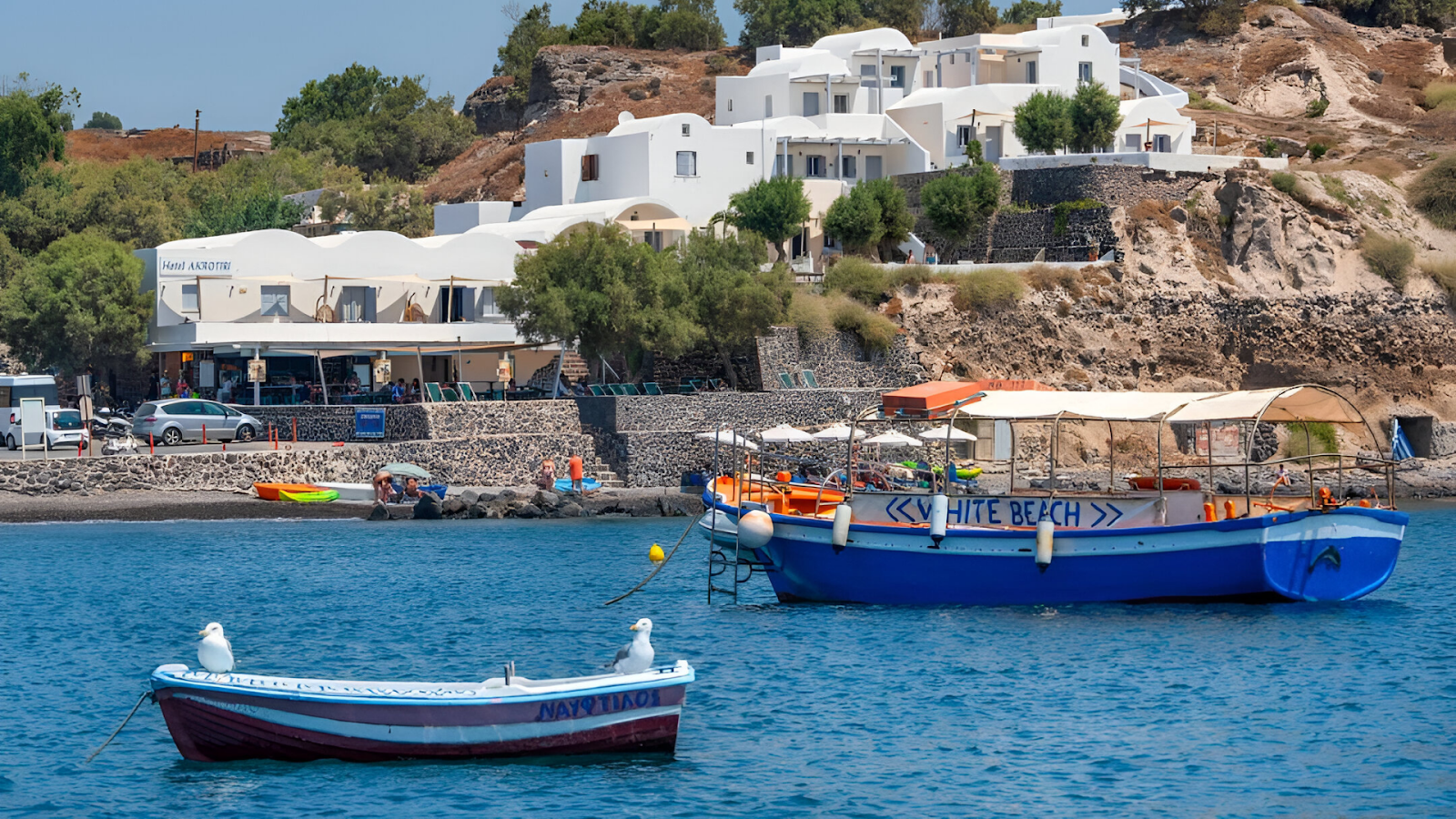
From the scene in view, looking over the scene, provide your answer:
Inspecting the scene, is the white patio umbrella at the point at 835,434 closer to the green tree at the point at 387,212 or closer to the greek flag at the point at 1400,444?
the greek flag at the point at 1400,444

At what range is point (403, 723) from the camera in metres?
16.9

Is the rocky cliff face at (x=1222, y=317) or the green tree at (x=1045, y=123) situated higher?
the green tree at (x=1045, y=123)

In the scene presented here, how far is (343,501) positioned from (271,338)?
8449 mm

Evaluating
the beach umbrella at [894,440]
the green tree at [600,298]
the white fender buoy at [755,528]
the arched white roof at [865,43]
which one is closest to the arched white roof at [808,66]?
the arched white roof at [865,43]

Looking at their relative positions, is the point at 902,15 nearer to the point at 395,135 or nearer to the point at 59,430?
the point at 395,135

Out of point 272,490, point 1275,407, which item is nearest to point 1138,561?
point 1275,407

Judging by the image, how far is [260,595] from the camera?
30.7 meters

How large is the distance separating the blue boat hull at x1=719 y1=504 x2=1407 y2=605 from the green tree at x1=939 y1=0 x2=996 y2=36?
77.5m

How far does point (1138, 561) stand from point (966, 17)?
80367mm

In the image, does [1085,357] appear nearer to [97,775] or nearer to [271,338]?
[271,338]

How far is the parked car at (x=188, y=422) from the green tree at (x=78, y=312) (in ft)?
22.2

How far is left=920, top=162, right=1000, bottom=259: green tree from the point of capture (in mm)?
61625

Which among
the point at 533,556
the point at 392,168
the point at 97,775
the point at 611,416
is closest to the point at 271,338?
the point at 611,416

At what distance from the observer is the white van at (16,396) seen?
148 feet
